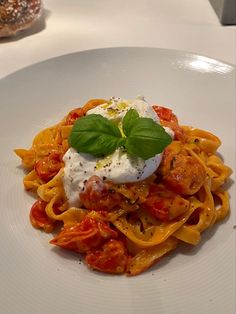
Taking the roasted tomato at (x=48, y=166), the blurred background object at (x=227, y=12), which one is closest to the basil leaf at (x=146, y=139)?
the roasted tomato at (x=48, y=166)

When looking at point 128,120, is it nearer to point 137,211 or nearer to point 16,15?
point 137,211

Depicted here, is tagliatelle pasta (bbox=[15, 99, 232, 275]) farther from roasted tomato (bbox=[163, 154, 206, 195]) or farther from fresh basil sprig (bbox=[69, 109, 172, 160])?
fresh basil sprig (bbox=[69, 109, 172, 160])

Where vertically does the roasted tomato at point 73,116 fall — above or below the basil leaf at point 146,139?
below

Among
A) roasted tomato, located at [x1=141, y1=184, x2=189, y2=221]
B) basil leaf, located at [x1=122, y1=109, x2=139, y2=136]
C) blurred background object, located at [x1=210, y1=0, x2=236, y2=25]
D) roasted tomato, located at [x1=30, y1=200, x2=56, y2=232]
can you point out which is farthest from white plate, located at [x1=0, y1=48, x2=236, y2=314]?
blurred background object, located at [x1=210, y1=0, x2=236, y2=25]

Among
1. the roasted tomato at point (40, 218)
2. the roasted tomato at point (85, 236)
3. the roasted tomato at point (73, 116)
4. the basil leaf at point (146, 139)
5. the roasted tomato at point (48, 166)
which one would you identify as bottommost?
the roasted tomato at point (40, 218)

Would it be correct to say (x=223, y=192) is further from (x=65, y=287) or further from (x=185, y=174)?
(x=65, y=287)

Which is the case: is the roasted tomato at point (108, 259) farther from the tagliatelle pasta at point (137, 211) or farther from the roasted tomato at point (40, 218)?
the roasted tomato at point (40, 218)

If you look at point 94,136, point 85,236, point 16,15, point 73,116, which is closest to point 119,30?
point 16,15
